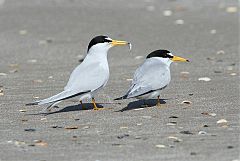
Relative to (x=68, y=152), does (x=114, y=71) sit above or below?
above

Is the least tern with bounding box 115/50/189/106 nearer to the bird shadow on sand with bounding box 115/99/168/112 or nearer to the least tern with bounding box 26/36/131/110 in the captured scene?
the bird shadow on sand with bounding box 115/99/168/112

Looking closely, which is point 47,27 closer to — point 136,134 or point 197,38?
point 197,38

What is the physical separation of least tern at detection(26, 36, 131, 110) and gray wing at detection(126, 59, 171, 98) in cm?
31

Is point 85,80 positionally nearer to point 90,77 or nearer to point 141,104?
point 90,77

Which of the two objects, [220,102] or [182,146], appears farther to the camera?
[220,102]

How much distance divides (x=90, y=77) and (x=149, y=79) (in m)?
0.53

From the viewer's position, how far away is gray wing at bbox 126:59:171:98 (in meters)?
6.90

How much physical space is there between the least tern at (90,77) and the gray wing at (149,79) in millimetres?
313

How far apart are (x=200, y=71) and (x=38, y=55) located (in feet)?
7.87

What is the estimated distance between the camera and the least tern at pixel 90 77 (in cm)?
687

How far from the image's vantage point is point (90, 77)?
7055 mm

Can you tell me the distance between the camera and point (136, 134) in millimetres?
6000

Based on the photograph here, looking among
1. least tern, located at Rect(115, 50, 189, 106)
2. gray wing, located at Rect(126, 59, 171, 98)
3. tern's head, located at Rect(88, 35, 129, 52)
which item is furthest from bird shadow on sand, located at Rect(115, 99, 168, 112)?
tern's head, located at Rect(88, 35, 129, 52)

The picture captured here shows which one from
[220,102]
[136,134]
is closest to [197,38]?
[220,102]
